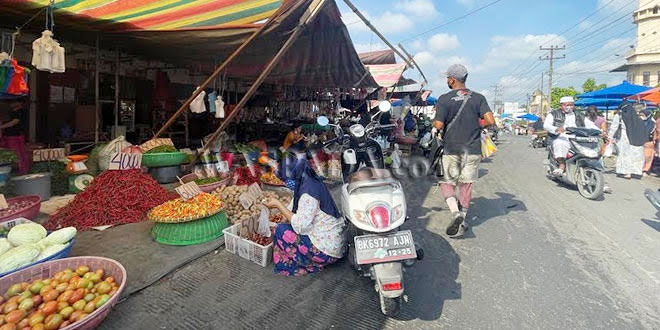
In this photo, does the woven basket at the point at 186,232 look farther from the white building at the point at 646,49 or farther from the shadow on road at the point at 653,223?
the white building at the point at 646,49

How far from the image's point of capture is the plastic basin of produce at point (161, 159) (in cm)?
537

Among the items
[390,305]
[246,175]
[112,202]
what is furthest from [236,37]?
[390,305]

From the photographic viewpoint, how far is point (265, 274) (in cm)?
292

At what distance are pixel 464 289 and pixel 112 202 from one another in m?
4.07

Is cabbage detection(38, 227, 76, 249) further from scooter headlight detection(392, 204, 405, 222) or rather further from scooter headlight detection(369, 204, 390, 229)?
scooter headlight detection(392, 204, 405, 222)

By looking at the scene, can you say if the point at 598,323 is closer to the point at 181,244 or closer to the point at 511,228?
the point at 511,228

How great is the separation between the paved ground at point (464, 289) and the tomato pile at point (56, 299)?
226mm

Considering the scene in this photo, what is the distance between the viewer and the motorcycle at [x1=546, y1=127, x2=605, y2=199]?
5.75 m

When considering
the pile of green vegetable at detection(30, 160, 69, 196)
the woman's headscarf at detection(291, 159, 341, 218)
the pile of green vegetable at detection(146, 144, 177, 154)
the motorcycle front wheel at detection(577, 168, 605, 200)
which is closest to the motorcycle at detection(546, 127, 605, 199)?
the motorcycle front wheel at detection(577, 168, 605, 200)

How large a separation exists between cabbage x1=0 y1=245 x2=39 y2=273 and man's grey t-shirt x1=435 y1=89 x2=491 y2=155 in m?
4.15

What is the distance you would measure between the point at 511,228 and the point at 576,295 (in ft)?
5.56

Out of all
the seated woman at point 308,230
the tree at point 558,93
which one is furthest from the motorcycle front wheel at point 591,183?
the tree at point 558,93

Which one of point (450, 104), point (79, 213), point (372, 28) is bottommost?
point (79, 213)

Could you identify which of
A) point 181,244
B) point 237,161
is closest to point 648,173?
point 237,161
